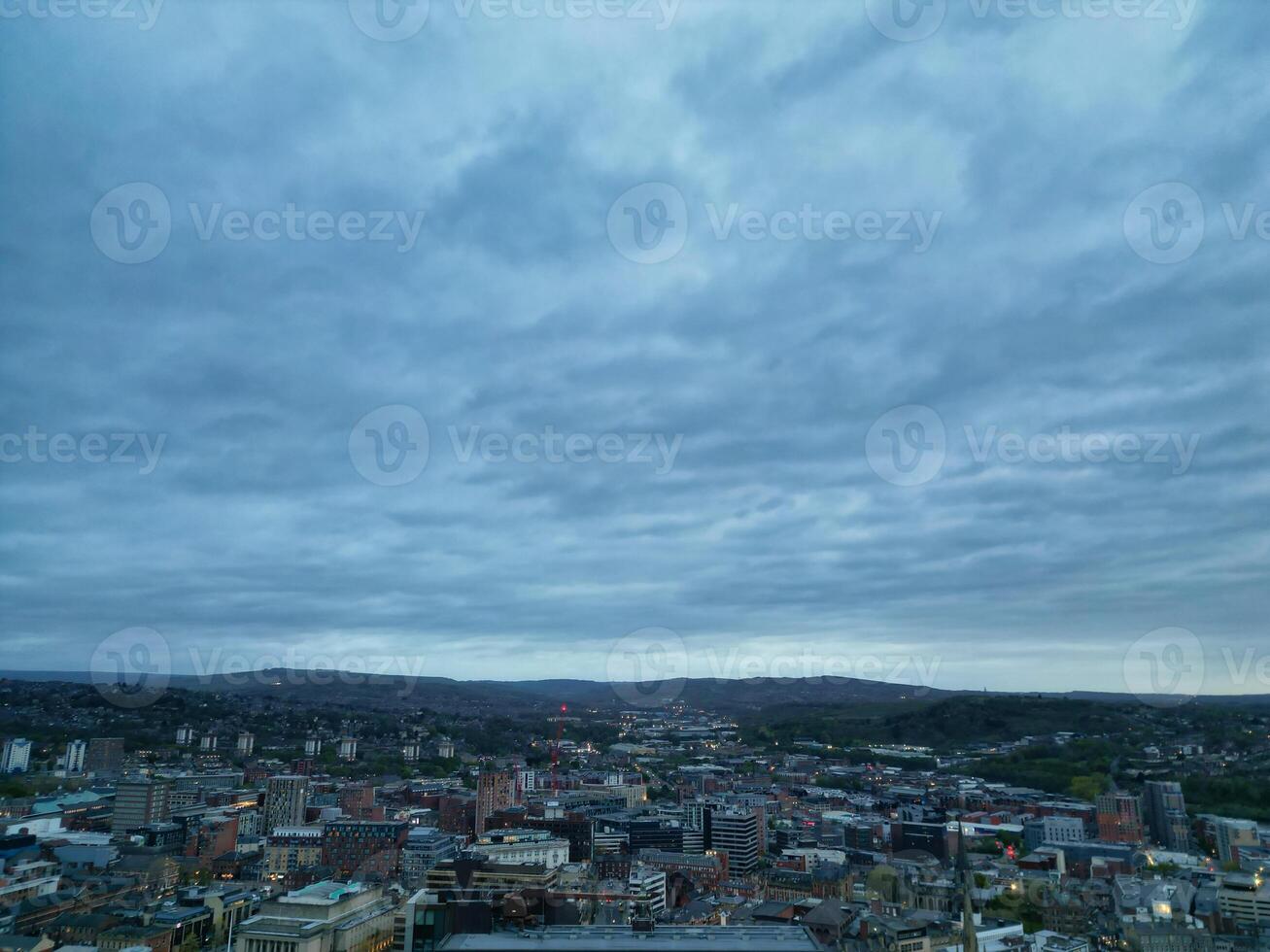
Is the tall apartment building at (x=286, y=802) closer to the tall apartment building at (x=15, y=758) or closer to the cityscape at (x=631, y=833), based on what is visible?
the cityscape at (x=631, y=833)

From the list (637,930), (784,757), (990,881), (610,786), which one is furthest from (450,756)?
(637,930)

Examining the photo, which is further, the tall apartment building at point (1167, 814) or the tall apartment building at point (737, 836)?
the tall apartment building at point (1167, 814)

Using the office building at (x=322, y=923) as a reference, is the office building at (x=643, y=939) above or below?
above

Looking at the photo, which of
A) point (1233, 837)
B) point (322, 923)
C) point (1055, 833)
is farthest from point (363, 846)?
point (1233, 837)

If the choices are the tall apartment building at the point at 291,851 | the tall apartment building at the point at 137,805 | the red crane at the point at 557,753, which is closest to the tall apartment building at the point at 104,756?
the tall apartment building at the point at 137,805

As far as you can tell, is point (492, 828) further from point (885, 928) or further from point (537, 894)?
point (885, 928)

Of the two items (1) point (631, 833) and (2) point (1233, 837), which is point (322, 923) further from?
(2) point (1233, 837)

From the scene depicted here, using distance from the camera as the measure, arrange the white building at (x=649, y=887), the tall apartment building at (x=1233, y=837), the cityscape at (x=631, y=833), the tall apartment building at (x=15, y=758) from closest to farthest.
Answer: the cityscape at (x=631, y=833)
the white building at (x=649, y=887)
the tall apartment building at (x=1233, y=837)
the tall apartment building at (x=15, y=758)
